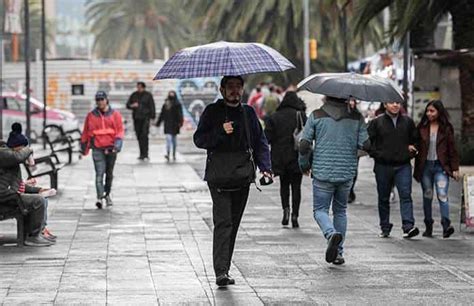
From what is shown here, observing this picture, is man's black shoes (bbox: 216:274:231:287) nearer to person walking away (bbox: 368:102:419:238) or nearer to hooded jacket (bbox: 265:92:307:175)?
person walking away (bbox: 368:102:419:238)

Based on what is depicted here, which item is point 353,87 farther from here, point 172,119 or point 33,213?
point 172,119

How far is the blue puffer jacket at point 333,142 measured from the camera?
41.9 feet

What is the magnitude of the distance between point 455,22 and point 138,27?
51.4 metres

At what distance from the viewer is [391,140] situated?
15023mm

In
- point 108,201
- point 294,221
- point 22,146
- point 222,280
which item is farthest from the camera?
point 108,201

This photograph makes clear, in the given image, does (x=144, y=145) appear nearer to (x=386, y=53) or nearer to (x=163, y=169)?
(x=163, y=169)

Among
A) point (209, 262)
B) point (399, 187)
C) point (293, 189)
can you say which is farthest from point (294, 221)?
point (209, 262)

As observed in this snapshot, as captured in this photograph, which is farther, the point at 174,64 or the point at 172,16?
the point at 172,16

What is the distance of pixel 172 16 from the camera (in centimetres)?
7431

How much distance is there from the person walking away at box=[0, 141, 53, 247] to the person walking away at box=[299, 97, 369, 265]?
3.09 m

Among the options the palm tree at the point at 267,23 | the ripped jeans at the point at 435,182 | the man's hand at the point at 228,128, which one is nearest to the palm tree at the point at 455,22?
the ripped jeans at the point at 435,182

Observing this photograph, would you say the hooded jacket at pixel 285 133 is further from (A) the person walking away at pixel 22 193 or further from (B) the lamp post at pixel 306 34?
(B) the lamp post at pixel 306 34

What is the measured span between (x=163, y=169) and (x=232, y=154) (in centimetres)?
1726

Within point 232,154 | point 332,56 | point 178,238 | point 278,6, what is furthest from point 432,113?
point 332,56
